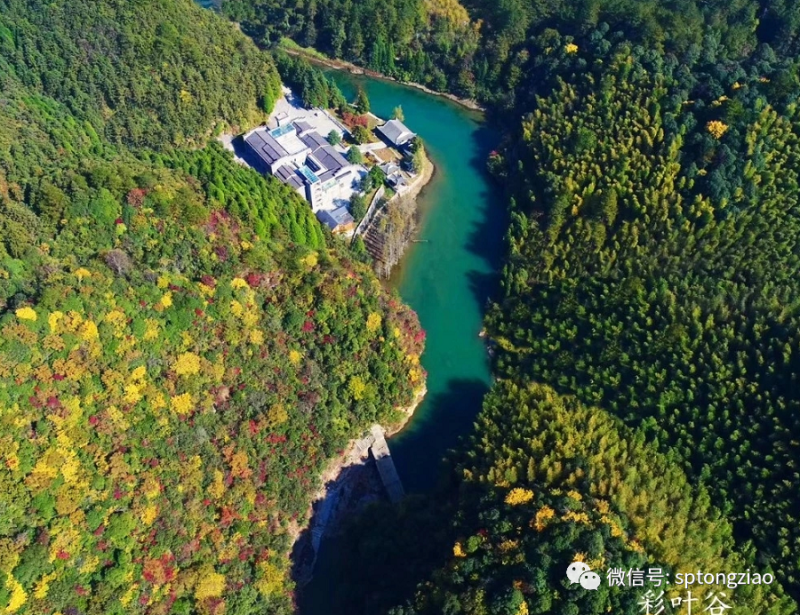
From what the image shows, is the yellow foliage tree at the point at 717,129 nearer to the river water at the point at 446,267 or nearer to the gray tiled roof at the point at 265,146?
the river water at the point at 446,267

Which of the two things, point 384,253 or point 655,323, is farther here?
point 384,253

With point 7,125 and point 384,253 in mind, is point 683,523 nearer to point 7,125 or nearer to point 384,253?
point 384,253

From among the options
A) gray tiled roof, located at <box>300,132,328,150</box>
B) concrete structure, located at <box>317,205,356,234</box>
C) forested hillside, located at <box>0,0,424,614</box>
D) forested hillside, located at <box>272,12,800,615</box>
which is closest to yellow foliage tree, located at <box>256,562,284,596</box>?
forested hillside, located at <box>0,0,424,614</box>

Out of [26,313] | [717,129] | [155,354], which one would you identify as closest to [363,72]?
[717,129]

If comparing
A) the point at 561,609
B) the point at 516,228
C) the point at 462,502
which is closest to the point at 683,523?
the point at 561,609

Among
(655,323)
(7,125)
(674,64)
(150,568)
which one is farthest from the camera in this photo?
(674,64)

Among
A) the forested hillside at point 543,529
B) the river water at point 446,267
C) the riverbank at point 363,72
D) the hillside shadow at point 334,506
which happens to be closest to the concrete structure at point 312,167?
the river water at point 446,267
